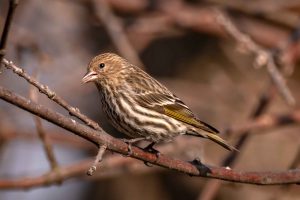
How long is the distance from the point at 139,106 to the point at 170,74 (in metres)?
4.32

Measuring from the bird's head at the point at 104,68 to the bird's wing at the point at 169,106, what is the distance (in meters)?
0.35

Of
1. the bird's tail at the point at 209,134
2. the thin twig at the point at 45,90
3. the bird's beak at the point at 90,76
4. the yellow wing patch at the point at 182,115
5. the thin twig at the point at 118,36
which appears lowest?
the thin twig at the point at 45,90

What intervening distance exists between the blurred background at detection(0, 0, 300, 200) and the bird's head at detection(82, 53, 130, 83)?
1.71m

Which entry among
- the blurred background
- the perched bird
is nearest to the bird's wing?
the perched bird

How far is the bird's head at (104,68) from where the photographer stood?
6711 mm

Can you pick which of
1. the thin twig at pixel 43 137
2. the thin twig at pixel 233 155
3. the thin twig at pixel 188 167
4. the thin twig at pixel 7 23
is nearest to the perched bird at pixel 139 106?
the thin twig at pixel 43 137

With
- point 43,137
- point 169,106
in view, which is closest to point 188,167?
point 169,106

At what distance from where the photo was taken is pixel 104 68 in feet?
22.4

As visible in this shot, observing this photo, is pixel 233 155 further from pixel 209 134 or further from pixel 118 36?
pixel 118 36

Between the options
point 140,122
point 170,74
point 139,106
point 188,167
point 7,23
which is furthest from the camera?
point 170,74

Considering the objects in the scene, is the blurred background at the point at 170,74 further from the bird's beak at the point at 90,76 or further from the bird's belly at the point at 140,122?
the bird's belly at the point at 140,122

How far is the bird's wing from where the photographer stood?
635 centimetres

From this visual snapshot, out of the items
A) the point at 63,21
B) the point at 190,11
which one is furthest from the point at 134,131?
the point at 63,21

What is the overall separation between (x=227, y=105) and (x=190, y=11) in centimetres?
134
